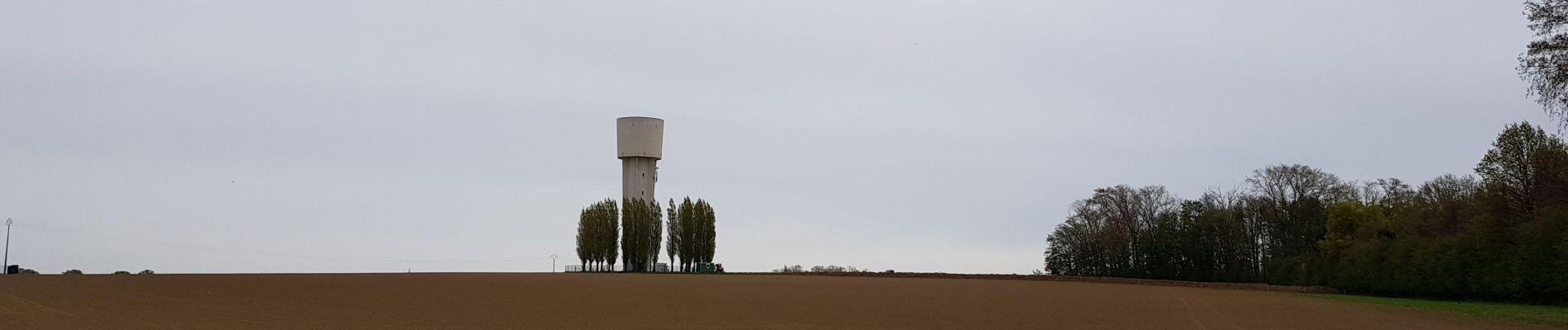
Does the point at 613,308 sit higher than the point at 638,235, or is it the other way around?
the point at 638,235

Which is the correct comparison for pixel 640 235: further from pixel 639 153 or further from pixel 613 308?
pixel 613 308

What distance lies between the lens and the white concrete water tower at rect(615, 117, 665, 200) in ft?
290

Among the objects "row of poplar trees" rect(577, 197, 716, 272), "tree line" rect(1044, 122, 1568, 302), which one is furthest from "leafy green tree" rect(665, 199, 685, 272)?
"tree line" rect(1044, 122, 1568, 302)

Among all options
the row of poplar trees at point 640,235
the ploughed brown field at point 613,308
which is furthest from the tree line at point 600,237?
the ploughed brown field at point 613,308

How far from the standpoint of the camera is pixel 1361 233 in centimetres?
6875

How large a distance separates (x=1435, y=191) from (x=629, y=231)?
55169 millimetres

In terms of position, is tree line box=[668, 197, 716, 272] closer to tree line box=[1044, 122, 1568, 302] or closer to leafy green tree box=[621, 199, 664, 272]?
leafy green tree box=[621, 199, 664, 272]

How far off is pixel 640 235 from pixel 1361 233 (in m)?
46.1

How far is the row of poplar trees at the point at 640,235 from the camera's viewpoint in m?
87.1

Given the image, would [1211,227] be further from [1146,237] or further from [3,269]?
[3,269]

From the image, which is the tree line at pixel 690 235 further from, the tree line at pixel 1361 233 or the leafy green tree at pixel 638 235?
the tree line at pixel 1361 233

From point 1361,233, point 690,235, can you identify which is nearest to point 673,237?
point 690,235

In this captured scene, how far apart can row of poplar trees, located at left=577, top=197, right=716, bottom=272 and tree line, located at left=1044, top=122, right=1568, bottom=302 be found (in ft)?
105

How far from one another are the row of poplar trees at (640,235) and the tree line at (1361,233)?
32003 mm
